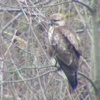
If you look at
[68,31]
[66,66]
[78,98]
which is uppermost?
[68,31]

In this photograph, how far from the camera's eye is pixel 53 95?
6.56 meters

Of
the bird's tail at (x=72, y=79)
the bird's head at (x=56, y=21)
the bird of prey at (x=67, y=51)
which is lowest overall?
the bird's tail at (x=72, y=79)

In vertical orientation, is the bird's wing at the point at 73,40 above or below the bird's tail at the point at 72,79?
above

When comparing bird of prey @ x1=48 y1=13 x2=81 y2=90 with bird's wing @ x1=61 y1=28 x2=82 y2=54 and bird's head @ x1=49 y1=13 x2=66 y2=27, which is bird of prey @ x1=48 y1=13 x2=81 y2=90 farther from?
bird's head @ x1=49 y1=13 x2=66 y2=27

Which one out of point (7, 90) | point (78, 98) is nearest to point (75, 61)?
point (78, 98)

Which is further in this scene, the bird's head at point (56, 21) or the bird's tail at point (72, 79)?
the bird's head at point (56, 21)

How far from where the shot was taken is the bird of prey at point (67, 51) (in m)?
5.18

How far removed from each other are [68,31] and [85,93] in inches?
63.4

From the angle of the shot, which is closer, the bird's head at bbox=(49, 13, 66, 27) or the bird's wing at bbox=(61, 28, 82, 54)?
the bird's wing at bbox=(61, 28, 82, 54)

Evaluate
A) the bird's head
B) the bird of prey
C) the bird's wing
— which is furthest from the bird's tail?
the bird's head

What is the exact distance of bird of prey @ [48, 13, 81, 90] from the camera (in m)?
5.18

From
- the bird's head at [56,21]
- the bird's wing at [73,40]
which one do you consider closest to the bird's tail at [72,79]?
the bird's wing at [73,40]

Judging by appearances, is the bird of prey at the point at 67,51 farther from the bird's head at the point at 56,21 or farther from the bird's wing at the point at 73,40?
the bird's head at the point at 56,21

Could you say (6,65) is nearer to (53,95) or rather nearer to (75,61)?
(53,95)
